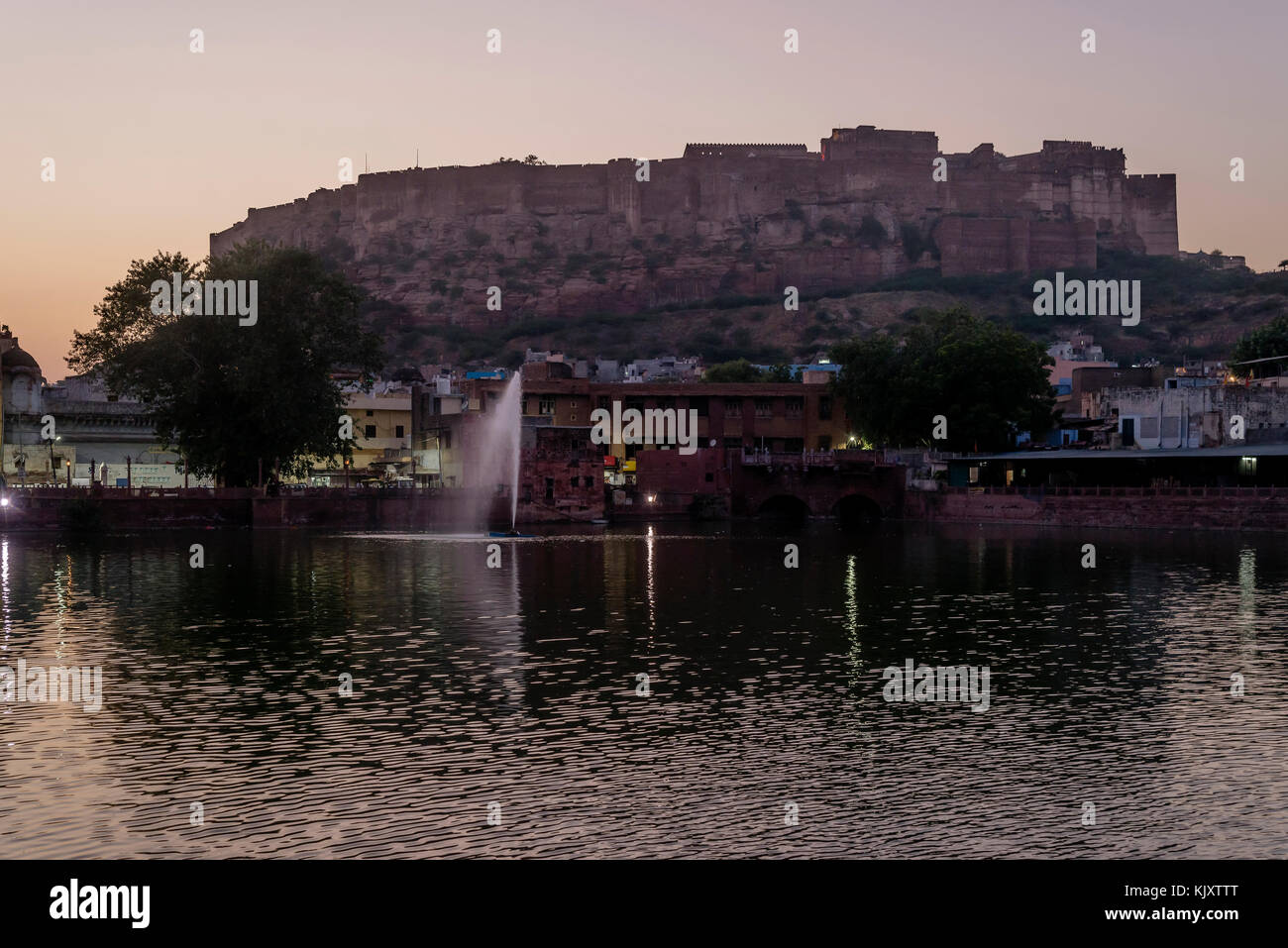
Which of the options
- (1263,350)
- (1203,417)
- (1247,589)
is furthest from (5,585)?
(1263,350)

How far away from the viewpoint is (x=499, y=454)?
92188mm

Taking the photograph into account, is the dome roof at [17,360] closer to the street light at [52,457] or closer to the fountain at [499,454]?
the street light at [52,457]

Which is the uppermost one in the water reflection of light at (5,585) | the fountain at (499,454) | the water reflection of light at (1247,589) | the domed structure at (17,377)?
the domed structure at (17,377)

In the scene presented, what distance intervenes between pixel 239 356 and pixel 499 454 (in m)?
18.2

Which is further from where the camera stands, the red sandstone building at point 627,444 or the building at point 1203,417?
the red sandstone building at point 627,444

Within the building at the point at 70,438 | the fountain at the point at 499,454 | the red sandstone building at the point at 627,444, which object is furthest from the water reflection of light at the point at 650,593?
the building at the point at 70,438

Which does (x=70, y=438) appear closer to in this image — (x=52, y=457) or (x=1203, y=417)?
(x=52, y=457)

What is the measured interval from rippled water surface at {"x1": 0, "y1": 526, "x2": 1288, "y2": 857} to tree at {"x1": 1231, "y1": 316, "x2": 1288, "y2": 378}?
214 feet

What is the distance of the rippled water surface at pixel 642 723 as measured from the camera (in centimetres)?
1688

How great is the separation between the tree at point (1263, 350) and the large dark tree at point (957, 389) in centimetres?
1501

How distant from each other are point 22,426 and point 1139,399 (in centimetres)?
7547

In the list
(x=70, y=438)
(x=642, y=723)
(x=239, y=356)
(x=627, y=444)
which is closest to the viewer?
(x=642, y=723)

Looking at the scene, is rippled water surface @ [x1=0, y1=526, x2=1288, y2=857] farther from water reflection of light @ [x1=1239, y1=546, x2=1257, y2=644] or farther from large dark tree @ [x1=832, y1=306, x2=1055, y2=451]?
large dark tree @ [x1=832, y1=306, x2=1055, y2=451]
